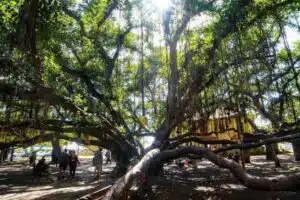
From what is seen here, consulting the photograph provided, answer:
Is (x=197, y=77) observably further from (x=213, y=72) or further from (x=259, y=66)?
(x=259, y=66)

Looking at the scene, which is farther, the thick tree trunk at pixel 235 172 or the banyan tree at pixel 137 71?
the banyan tree at pixel 137 71

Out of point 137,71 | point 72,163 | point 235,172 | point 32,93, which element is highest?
point 137,71

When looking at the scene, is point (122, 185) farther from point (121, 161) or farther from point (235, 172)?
point (121, 161)

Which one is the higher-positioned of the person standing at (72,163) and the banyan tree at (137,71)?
the banyan tree at (137,71)

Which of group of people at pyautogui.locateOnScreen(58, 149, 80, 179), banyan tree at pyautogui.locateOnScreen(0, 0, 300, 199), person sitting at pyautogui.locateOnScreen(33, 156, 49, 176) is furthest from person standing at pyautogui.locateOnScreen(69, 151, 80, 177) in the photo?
banyan tree at pyautogui.locateOnScreen(0, 0, 300, 199)

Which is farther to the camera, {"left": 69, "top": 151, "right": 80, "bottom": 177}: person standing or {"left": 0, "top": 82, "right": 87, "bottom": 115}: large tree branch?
{"left": 69, "top": 151, "right": 80, "bottom": 177}: person standing

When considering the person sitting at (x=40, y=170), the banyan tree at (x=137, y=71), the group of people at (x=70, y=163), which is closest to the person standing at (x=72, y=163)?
the group of people at (x=70, y=163)

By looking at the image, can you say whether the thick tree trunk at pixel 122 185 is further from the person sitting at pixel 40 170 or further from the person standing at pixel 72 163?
the person sitting at pixel 40 170

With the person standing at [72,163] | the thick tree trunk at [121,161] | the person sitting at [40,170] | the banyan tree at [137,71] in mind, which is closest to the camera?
the banyan tree at [137,71]

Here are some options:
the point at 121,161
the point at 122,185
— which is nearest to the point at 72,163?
the point at 121,161

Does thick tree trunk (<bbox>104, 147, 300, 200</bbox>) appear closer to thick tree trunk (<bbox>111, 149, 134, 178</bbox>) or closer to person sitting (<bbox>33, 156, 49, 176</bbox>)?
thick tree trunk (<bbox>111, 149, 134, 178</bbox>)

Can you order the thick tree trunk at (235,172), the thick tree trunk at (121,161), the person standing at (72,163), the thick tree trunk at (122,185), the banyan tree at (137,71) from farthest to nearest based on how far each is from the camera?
the person standing at (72,163) → the thick tree trunk at (121,161) → the banyan tree at (137,71) → the thick tree trunk at (235,172) → the thick tree trunk at (122,185)

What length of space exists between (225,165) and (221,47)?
2911 millimetres

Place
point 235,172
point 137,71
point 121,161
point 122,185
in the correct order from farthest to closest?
point 137,71, point 121,161, point 235,172, point 122,185
